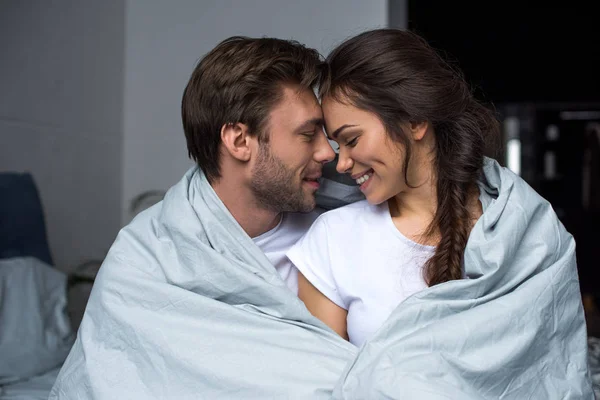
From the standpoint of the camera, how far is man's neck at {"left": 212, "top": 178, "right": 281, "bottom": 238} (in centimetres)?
199

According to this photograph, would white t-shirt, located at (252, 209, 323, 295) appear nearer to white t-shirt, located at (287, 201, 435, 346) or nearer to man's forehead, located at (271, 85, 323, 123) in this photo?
white t-shirt, located at (287, 201, 435, 346)

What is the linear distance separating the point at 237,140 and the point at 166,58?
5.62ft

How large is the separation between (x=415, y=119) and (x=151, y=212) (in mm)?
780

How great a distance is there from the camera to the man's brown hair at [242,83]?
76.6 inches

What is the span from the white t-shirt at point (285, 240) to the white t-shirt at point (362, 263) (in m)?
0.11

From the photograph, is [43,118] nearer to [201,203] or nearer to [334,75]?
[201,203]

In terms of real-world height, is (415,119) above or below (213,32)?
below

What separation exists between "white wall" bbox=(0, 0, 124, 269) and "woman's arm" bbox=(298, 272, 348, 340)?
161 cm

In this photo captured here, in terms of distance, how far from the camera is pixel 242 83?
1.93 metres

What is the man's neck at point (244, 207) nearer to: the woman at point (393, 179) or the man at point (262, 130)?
the man at point (262, 130)

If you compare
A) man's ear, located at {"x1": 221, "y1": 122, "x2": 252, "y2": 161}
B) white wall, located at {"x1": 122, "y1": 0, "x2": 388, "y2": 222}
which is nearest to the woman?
man's ear, located at {"x1": 221, "y1": 122, "x2": 252, "y2": 161}

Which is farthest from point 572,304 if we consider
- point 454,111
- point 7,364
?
point 7,364

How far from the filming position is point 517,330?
1573 mm

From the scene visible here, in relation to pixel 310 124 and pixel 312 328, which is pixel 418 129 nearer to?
pixel 310 124
